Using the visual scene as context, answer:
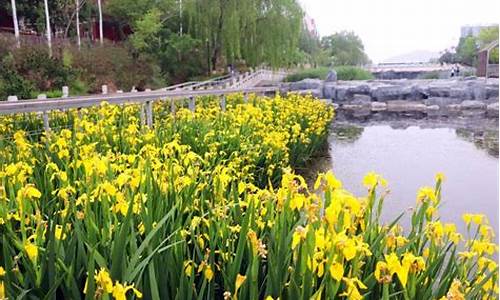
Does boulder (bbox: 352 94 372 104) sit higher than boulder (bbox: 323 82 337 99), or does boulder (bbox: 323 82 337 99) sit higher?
boulder (bbox: 323 82 337 99)

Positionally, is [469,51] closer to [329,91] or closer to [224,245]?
[329,91]

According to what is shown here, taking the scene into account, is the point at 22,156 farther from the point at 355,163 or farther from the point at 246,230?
the point at 355,163

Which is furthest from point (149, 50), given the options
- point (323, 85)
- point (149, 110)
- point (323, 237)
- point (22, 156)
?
point (323, 237)

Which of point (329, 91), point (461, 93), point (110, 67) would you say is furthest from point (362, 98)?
point (110, 67)

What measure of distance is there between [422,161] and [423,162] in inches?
3.6

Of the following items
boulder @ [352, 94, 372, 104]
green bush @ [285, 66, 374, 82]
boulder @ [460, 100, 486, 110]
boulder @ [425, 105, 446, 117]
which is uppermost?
green bush @ [285, 66, 374, 82]

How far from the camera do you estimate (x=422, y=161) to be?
26.2 feet

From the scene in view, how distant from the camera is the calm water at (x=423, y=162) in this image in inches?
208

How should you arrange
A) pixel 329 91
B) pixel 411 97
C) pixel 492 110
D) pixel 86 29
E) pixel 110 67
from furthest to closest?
pixel 86 29, pixel 110 67, pixel 329 91, pixel 411 97, pixel 492 110

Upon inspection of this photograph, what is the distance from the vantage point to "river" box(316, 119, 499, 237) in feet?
17.4

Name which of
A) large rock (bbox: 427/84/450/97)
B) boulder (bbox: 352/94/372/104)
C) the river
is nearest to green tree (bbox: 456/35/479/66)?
large rock (bbox: 427/84/450/97)

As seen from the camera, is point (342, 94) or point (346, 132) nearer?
point (346, 132)

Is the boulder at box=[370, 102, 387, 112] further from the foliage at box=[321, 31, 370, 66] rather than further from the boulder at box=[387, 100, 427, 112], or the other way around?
the foliage at box=[321, 31, 370, 66]

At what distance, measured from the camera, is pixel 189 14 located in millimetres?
28328
